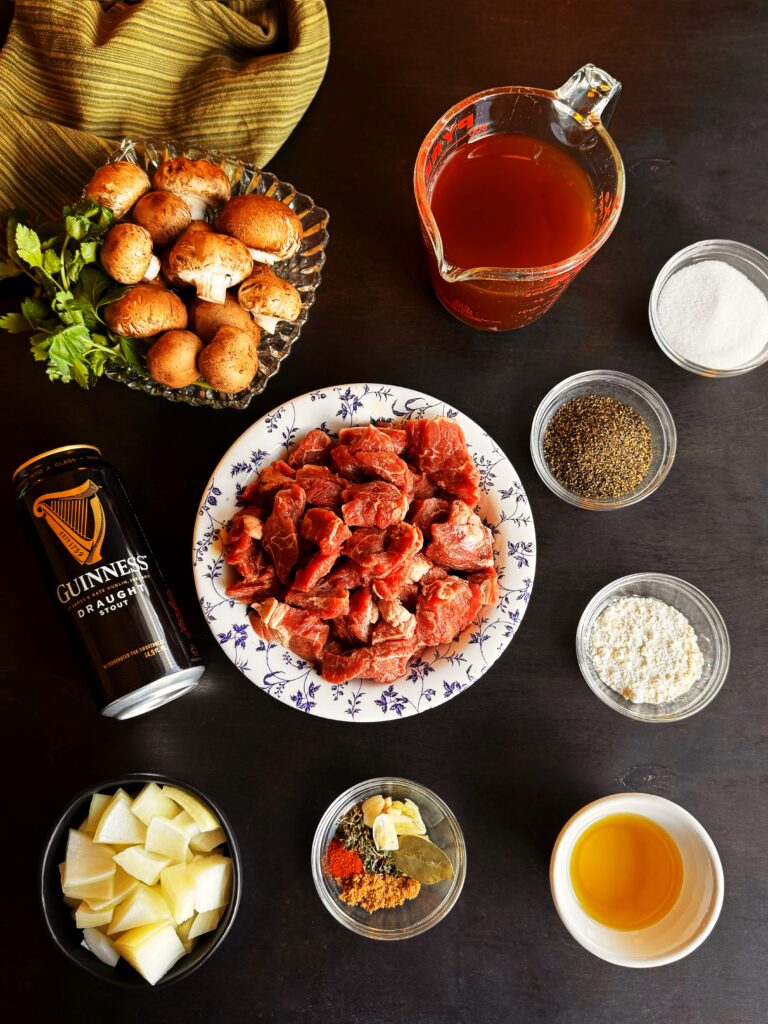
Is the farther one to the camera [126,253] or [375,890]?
[375,890]

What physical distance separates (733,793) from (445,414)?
1.26 metres

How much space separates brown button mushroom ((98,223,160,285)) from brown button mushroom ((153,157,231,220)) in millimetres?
141

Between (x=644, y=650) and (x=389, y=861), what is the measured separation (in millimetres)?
863

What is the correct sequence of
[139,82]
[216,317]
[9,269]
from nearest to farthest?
1. [216,317]
2. [9,269]
3. [139,82]

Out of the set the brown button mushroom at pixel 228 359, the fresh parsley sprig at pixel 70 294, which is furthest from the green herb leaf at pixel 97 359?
the brown button mushroom at pixel 228 359

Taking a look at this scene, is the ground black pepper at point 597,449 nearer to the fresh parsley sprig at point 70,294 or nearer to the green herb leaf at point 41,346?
the fresh parsley sprig at point 70,294

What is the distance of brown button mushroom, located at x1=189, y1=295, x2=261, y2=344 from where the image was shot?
5.45 ft

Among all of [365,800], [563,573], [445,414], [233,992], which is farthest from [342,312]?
[233,992]

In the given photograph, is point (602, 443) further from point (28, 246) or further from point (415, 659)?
point (28, 246)

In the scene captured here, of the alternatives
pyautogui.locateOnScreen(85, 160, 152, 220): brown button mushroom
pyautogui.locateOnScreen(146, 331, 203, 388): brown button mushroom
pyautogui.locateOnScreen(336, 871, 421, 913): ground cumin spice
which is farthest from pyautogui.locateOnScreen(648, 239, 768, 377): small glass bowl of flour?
pyautogui.locateOnScreen(336, 871, 421, 913): ground cumin spice

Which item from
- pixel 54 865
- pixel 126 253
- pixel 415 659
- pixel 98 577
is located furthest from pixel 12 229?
pixel 54 865

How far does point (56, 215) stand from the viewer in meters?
1.93

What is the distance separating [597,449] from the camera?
1.96 m

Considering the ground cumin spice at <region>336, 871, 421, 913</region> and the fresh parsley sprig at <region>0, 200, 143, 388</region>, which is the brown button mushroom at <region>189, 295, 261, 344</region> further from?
the ground cumin spice at <region>336, 871, 421, 913</region>
